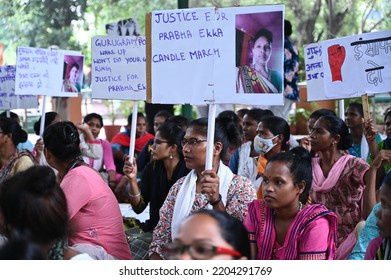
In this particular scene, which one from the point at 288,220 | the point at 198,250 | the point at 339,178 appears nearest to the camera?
the point at 198,250

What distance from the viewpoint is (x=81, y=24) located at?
1639 cm

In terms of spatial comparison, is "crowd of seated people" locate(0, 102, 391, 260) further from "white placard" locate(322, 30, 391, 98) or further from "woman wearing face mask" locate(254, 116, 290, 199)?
"white placard" locate(322, 30, 391, 98)

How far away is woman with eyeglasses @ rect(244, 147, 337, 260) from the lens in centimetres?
330

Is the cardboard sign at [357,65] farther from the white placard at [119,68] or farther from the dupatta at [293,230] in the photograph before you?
the dupatta at [293,230]

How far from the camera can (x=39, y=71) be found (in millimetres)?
6926

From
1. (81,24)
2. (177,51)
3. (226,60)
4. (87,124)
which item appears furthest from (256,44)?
(81,24)

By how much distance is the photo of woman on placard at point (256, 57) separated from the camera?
3.73 m

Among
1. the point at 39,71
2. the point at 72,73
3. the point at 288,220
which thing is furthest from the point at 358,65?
the point at 72,73

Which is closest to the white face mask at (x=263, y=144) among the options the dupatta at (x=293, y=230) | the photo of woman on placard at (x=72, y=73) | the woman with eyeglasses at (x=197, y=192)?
the woman with eyeglasses at (x=197, y=192)

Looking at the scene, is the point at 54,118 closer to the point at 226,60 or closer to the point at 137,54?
the point at 137,54

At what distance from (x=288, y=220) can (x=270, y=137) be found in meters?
1.79

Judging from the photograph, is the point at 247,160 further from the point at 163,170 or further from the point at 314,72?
the point at 314,72

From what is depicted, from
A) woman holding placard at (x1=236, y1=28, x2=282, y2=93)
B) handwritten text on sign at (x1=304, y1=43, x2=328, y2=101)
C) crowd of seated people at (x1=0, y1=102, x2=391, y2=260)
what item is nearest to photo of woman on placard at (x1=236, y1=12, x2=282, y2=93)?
woman holding placard at (x1=236, y1=28, x2=282, y2=93)

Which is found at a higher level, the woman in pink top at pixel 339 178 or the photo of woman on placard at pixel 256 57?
the photo of woman on placard at pixel 256 57
